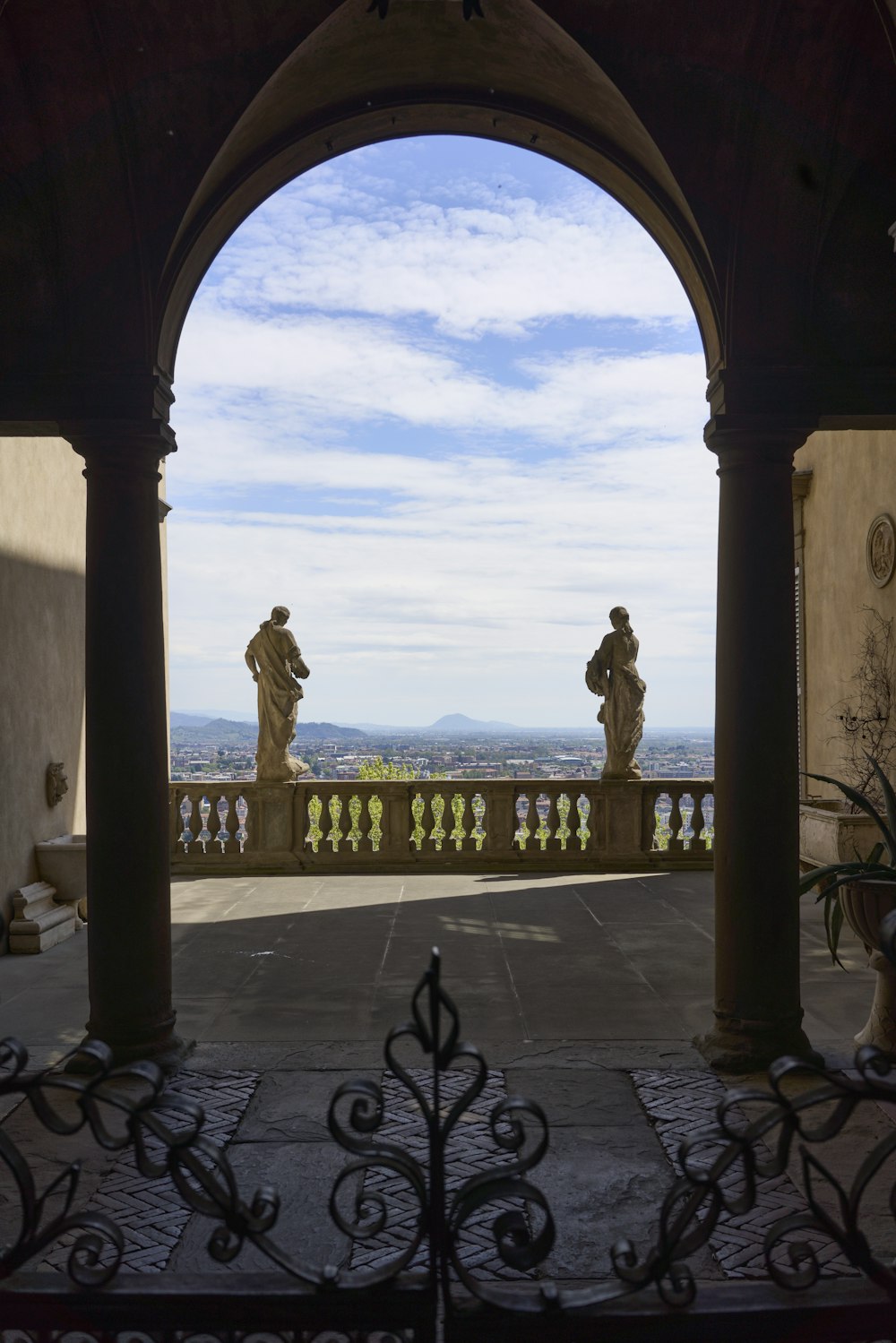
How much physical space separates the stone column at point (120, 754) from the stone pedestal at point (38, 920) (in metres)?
3.02

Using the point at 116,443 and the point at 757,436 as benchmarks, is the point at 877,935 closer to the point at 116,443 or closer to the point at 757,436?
the point at 757,436

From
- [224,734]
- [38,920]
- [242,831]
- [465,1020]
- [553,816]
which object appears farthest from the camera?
[224,734]

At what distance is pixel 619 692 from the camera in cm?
1177

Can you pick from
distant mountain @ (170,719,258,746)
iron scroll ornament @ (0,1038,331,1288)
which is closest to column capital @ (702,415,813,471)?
iron scroll ornament @ (0,1038,331,1288)

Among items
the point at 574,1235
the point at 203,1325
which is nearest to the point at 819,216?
the point at 574,1235

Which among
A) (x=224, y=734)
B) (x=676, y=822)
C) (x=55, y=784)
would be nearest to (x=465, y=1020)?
(x=55, y=784)

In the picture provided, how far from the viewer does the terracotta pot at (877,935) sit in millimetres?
5094

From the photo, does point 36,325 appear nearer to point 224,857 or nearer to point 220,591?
point 224,857

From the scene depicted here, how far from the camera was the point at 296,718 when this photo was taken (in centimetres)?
1212

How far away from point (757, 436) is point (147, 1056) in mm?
4178

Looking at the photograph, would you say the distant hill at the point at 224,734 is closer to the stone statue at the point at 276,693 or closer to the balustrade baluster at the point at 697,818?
the stone statue at the point at 276,693

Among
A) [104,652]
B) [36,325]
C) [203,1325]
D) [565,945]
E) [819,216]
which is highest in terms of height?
[819,216]

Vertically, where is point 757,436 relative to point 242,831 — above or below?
above

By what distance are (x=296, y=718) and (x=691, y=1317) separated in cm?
1066
